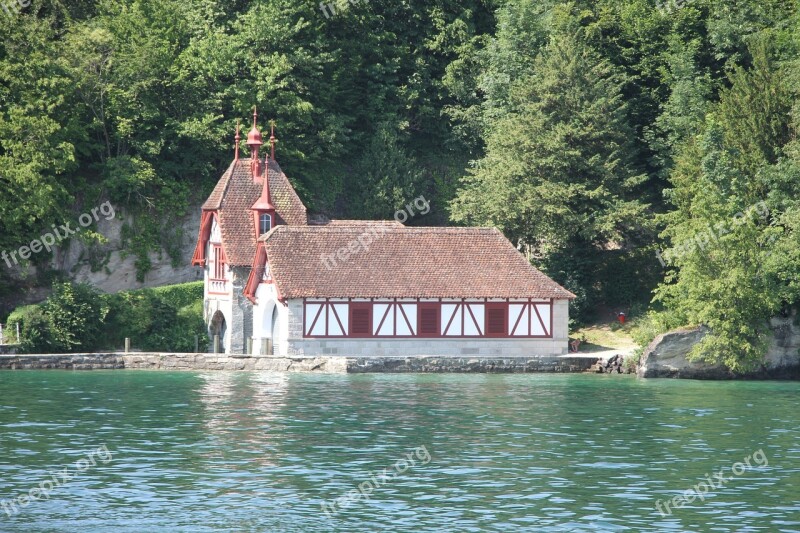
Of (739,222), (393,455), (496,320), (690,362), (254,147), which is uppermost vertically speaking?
(254,147)

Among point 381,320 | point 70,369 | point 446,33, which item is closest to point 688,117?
point 446,33

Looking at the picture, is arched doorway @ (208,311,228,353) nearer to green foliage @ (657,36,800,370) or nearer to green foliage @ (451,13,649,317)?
green foliage @ (451,13,649,317)

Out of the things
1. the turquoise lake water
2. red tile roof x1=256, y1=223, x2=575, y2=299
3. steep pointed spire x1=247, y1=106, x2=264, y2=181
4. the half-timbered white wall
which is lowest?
the turquoise lake water

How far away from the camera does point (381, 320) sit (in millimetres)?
66188

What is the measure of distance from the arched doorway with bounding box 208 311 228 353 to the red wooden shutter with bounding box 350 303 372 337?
720 cm

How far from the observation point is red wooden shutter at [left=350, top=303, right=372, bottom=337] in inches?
2596

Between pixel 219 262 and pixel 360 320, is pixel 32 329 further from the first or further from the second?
pixel 360 320

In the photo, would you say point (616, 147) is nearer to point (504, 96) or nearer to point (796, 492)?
point (504, 96)

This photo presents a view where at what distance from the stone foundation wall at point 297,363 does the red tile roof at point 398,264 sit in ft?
9.76

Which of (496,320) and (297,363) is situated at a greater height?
(496,320)

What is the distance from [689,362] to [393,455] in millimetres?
24794

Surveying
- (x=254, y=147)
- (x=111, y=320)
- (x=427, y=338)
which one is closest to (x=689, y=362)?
(x=427, y=338)

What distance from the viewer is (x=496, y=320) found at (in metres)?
67.1

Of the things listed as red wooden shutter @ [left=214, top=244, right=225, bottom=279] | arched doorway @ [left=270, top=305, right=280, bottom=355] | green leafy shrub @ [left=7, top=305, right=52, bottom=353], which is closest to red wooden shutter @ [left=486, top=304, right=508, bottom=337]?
arched doorway @ [left=270, top=305, right=280, bottom=355]
